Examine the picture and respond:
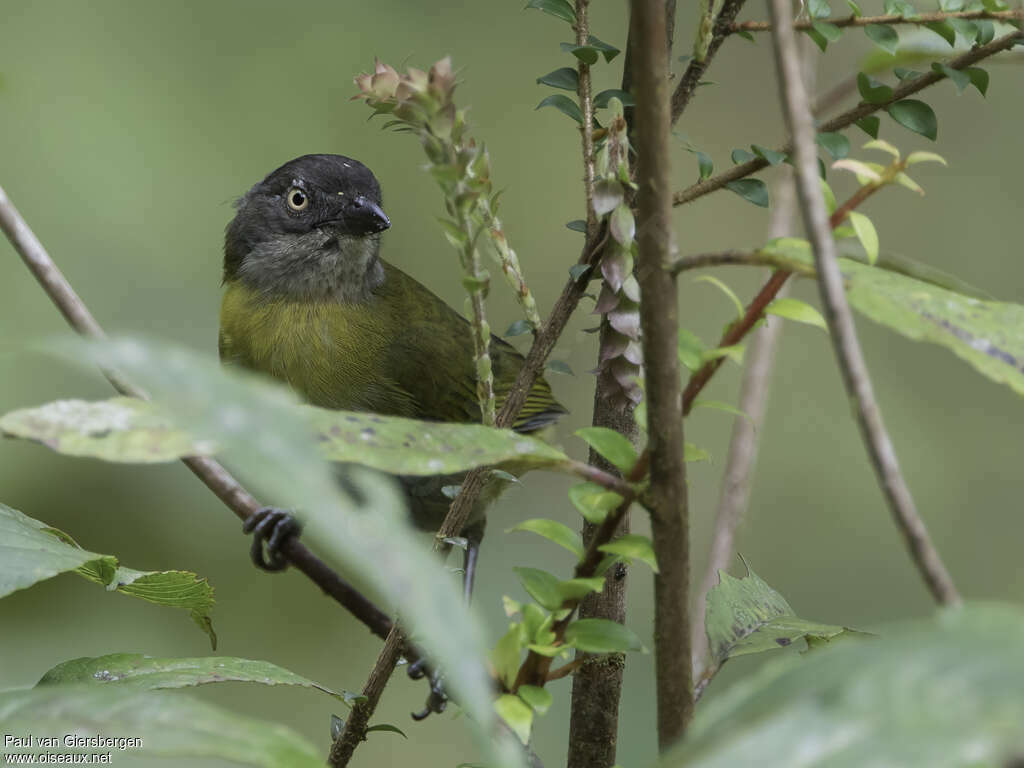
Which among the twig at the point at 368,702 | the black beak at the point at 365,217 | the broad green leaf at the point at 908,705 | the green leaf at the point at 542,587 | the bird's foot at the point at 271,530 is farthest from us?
the black beak at the point at 365,217

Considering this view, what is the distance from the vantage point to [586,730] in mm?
1104

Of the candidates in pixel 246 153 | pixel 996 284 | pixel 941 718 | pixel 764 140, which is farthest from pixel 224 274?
pixel 941 718

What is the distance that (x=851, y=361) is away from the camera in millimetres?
535

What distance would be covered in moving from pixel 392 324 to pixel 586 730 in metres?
2.31

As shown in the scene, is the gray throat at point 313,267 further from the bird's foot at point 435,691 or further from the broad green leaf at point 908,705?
the broad green leaf at point 908,705

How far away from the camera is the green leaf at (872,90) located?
3.69 ft

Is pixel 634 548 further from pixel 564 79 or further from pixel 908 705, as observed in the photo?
pixel 564 79

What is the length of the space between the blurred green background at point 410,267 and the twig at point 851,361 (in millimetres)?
2345

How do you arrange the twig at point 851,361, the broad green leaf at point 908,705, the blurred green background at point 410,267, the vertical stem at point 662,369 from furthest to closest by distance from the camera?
1. the blurred green background at point 410,267
2. the vertical stem at point 662,369
3. the twig at point 851,361
4. the broad green leaf at point 908,705

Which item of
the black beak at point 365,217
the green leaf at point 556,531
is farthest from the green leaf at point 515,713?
the black beak at point 365,217

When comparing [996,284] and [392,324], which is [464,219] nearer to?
[392,324]

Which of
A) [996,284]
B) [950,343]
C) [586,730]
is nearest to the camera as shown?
[950,343]

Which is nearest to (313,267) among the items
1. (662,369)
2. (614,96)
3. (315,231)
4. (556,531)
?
(315,231)

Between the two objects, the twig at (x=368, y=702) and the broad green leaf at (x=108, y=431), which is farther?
the twig at (x=368, y=702)
